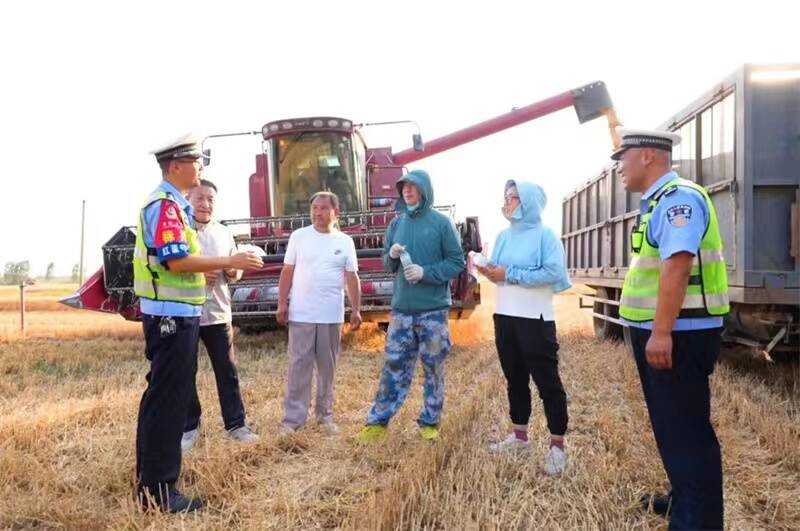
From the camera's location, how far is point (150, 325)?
3252 millimetres

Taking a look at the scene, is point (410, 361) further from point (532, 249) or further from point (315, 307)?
point (532, 249)

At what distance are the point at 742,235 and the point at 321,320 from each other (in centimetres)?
324

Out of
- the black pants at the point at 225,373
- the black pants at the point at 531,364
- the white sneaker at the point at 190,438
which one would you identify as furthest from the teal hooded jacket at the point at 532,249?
the white sneaker at the point at 190,438

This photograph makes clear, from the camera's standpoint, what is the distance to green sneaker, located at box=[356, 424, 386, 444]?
14.1ft

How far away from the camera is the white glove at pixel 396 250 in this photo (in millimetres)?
4363

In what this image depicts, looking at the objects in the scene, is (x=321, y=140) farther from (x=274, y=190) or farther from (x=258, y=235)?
(x=258, y=235)

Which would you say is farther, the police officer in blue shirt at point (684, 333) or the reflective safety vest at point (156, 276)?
the reflective safety vest at point (156, 276)

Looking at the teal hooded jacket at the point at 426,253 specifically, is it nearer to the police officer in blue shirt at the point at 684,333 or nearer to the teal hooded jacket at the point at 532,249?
the teal hooded jacket at the point at 532,249

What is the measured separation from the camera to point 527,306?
154 inches

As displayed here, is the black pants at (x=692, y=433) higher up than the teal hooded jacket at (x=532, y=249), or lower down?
lower down

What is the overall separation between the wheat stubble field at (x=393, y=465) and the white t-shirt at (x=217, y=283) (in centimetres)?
79

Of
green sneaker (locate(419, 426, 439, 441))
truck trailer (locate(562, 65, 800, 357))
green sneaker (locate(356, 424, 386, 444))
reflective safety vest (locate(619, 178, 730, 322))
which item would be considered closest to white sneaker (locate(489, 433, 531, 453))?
green sneaker (locate(419, 426, 439, 441))

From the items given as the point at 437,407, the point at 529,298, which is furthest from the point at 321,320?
the point at 529,298

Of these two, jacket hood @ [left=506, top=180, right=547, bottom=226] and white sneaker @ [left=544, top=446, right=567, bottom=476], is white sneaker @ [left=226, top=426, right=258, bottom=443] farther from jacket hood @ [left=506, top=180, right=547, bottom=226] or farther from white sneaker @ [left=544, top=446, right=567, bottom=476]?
jacket hood @ [left=506, top=180, right=547, bottom=226]
